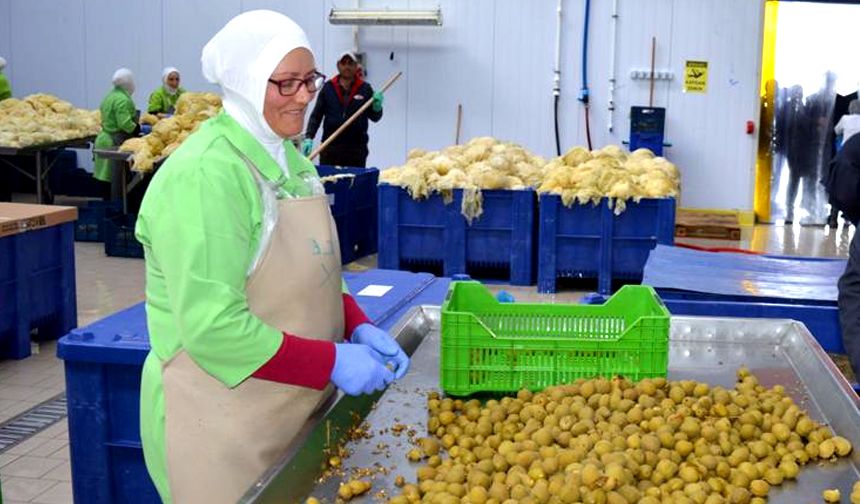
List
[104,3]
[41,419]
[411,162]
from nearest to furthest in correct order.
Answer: [41,419]
[411,162]
[104,3]

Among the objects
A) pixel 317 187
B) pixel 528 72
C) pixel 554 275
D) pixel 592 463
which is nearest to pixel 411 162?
pixel 554 275

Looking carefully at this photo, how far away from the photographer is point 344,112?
27.7ft

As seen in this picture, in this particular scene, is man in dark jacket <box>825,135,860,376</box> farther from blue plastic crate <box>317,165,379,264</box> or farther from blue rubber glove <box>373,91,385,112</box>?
blue rubber glove <box>373,91,385,112</box>

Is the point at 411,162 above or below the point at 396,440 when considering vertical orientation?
above

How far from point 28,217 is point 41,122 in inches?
189

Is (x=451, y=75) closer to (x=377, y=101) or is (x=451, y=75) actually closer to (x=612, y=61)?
(x=612, y=61)

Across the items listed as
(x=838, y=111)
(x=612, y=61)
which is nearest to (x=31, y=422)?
(x=612, y=61)

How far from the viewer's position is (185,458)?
6.71 feet

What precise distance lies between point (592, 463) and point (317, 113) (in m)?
6.88

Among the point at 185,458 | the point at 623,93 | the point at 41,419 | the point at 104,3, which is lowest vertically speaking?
the point at 41,419

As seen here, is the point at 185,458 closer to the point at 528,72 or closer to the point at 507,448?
the point at 507,448

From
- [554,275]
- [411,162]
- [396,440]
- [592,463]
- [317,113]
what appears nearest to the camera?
[592,463]

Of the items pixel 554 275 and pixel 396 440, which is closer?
pixel 396 440

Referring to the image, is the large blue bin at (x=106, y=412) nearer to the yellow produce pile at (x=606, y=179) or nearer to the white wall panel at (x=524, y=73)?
the yellow produce pile at (x=606, y=179)
